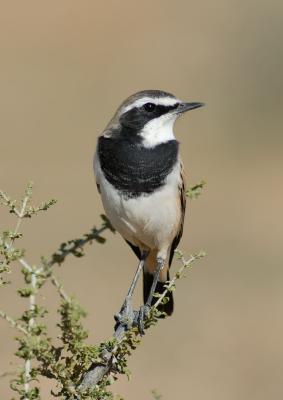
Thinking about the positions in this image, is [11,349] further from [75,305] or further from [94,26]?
[94,26]

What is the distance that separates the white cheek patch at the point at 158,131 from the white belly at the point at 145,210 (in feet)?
0.68

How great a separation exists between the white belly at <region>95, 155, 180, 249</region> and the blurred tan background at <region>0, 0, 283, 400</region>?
1174 mm

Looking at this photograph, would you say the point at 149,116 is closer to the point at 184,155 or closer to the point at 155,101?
the point at 155,101

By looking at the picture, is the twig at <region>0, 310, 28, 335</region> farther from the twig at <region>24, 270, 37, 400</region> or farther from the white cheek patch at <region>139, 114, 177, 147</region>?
the white cheek patch at <region>139, 114, 177, 147</region>

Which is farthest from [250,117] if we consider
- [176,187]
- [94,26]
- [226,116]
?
[176,187]

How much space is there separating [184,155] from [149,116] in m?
12.8

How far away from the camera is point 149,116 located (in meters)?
6.46

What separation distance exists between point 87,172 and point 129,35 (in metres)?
8.38

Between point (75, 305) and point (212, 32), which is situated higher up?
point (212, 32)

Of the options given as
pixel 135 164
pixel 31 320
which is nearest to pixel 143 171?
pixel 135 164

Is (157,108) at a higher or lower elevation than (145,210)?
higher

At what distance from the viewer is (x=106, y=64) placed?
934 inches

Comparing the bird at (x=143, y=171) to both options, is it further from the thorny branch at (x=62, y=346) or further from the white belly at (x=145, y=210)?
the thorny branch at (x=62, y=346)

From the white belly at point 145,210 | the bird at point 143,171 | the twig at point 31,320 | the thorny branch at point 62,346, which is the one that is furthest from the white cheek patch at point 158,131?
the twig at point 31,320
